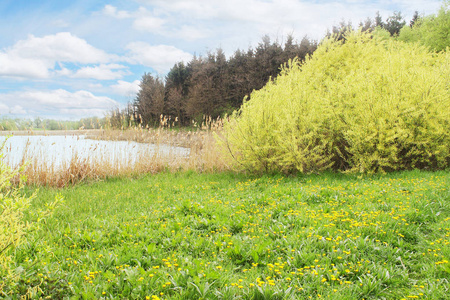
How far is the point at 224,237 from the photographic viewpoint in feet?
12.9

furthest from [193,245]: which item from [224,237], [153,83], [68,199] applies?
[153,83]

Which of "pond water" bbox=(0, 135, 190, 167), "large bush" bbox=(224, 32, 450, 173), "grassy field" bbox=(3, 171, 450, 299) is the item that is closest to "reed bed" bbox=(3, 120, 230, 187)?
"pond water" bbox=(0, 135, 190, 167)

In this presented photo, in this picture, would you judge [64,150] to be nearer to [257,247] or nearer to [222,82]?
[257,247]

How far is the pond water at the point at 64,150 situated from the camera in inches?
323

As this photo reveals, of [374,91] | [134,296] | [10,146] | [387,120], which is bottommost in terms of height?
[134,296]

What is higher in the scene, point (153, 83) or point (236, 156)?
point (153, 83)

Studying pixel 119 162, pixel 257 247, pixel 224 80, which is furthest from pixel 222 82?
pixel 257 247

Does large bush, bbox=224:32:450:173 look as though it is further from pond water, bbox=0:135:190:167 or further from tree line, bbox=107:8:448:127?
tree line, bbox=107:8:448:127

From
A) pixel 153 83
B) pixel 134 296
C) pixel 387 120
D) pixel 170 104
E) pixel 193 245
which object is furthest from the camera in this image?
pixel 153 83

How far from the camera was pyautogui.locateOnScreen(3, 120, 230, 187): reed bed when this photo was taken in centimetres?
825

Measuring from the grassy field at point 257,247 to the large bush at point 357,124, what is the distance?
1476mm

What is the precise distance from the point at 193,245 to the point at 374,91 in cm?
647

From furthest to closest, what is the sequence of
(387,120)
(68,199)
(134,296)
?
(387,120) < (68,199) < (134,296)

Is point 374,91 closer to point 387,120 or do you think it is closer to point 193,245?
point 387,120
